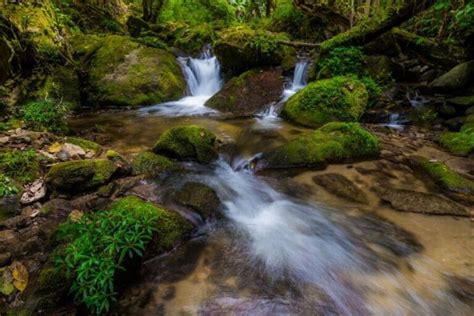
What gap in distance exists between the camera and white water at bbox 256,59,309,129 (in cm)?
730

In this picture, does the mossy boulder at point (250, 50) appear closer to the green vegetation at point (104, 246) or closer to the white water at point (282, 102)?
the white water at point (282, 102)

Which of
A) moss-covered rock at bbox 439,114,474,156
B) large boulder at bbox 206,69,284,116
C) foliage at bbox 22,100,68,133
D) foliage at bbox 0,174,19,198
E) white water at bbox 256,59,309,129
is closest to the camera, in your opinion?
foliage at bbox 0,174,19,198

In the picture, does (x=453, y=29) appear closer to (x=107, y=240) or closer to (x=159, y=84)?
(x=159, y=84)

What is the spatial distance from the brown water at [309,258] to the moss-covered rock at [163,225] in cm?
13

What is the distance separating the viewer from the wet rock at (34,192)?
11.6ft

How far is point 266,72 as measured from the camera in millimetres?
9312

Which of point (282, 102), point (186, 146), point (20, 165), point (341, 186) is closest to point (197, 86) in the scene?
point (282, 102)

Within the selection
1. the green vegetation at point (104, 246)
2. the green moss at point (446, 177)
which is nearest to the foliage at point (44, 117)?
the green vegetation at point (104, 246)

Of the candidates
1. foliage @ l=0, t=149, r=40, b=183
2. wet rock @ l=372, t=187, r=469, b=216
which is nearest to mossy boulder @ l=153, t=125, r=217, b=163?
foliage @ l=0, t=149, r=40, b=183

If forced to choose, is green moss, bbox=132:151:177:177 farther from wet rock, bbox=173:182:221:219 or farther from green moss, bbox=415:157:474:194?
green moss, bbox=415:157:474:194

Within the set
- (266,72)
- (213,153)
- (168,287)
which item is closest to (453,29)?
(266,72)

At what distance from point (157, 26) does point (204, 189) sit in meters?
12.6

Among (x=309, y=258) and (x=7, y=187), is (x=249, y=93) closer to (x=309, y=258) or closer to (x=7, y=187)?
(x=309, y=258)

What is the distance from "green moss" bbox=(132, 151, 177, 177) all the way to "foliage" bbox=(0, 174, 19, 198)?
141 cm
